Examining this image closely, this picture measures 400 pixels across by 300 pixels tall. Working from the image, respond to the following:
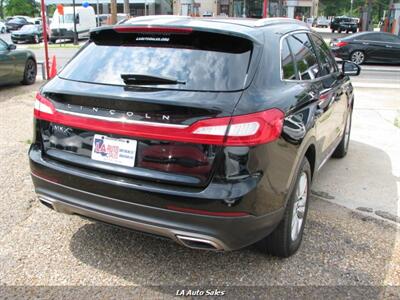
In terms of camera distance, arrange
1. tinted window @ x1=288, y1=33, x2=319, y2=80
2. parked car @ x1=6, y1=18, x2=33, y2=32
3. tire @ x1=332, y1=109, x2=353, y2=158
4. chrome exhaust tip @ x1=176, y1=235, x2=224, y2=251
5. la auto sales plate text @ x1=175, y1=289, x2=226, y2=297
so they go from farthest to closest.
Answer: parked car @ x1=6, y1=18, x2=33, y2=32 → tire @ x1=332, y1=109, x2=353, y2=158 → tinted window @ x1=288, y1=33, x2=319, y2=80 → la auto sales plate text @ x1=175, y1=289, x2=226, y2=297 → chrome exhaust tip @ x1=176, y1=235, x2=224, y2=251

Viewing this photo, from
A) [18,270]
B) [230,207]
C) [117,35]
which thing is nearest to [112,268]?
[18,270]

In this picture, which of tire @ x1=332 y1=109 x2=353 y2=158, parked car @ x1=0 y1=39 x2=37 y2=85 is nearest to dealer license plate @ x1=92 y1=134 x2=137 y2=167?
tire @ x1=332 y1=109 x2=353 y2=158

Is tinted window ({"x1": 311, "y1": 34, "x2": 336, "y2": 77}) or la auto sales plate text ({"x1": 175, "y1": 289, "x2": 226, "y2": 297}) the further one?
tinted window ({"x1": 311, "y1": 34, "x2": 336, "y2": 77})

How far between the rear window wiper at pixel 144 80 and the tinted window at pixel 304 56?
49.6 inches

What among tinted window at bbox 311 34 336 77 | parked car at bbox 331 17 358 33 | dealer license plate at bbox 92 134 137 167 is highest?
tinted window at bbox 311 34 336 77

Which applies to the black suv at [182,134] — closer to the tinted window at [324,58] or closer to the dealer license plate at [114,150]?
the dealer license plate at [114,150]

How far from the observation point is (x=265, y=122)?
2.75 m

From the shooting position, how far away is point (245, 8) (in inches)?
2566

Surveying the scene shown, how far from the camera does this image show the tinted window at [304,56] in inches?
146

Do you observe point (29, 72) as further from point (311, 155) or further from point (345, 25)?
point (345, 25)

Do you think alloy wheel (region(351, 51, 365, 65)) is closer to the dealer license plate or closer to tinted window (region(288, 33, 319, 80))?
tinted window (region(288, 33, 319, 80))

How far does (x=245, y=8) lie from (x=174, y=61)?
2581 inches

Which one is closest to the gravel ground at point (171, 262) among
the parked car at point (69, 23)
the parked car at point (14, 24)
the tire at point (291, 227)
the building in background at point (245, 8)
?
the tire at point (291, 227)

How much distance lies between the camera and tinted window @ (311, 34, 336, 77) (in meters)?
4.54
